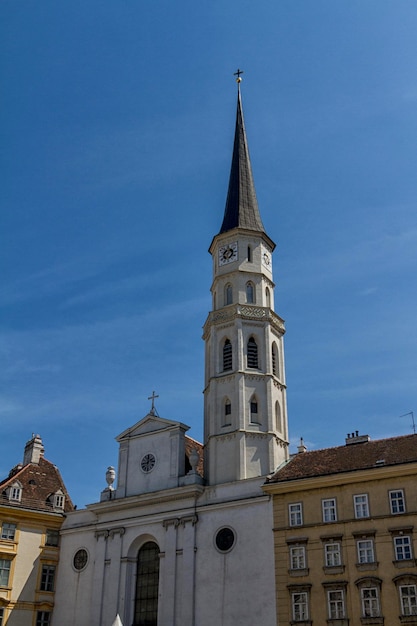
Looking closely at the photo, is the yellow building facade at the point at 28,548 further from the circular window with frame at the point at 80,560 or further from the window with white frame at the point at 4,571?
the circular window with frame at the point at 80,560

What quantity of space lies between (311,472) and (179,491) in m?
8.37

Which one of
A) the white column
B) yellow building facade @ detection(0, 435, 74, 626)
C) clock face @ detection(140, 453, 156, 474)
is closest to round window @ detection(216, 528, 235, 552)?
the white column

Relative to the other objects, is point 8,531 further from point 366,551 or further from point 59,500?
point 366,551

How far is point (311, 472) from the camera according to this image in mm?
40531

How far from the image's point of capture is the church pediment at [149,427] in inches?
1845

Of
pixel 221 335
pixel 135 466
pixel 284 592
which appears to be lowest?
pixel 284 592

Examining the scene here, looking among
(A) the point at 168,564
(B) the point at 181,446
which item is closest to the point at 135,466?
(B) the point at 181,446

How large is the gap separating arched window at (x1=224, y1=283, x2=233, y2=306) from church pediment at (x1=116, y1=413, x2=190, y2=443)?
8.80m

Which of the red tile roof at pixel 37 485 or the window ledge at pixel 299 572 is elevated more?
the red tile roof at pixel 37 485

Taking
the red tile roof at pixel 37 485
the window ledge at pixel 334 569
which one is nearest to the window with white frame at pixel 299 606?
the window ledge at pixel 334 569

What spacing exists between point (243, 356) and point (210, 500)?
9.12 m

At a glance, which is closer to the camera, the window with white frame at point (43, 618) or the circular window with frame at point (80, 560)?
the window with white frame at point (43, 618)

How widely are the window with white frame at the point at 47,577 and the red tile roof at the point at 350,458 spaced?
17.3m

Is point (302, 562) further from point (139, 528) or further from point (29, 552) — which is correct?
point (29, 552)
